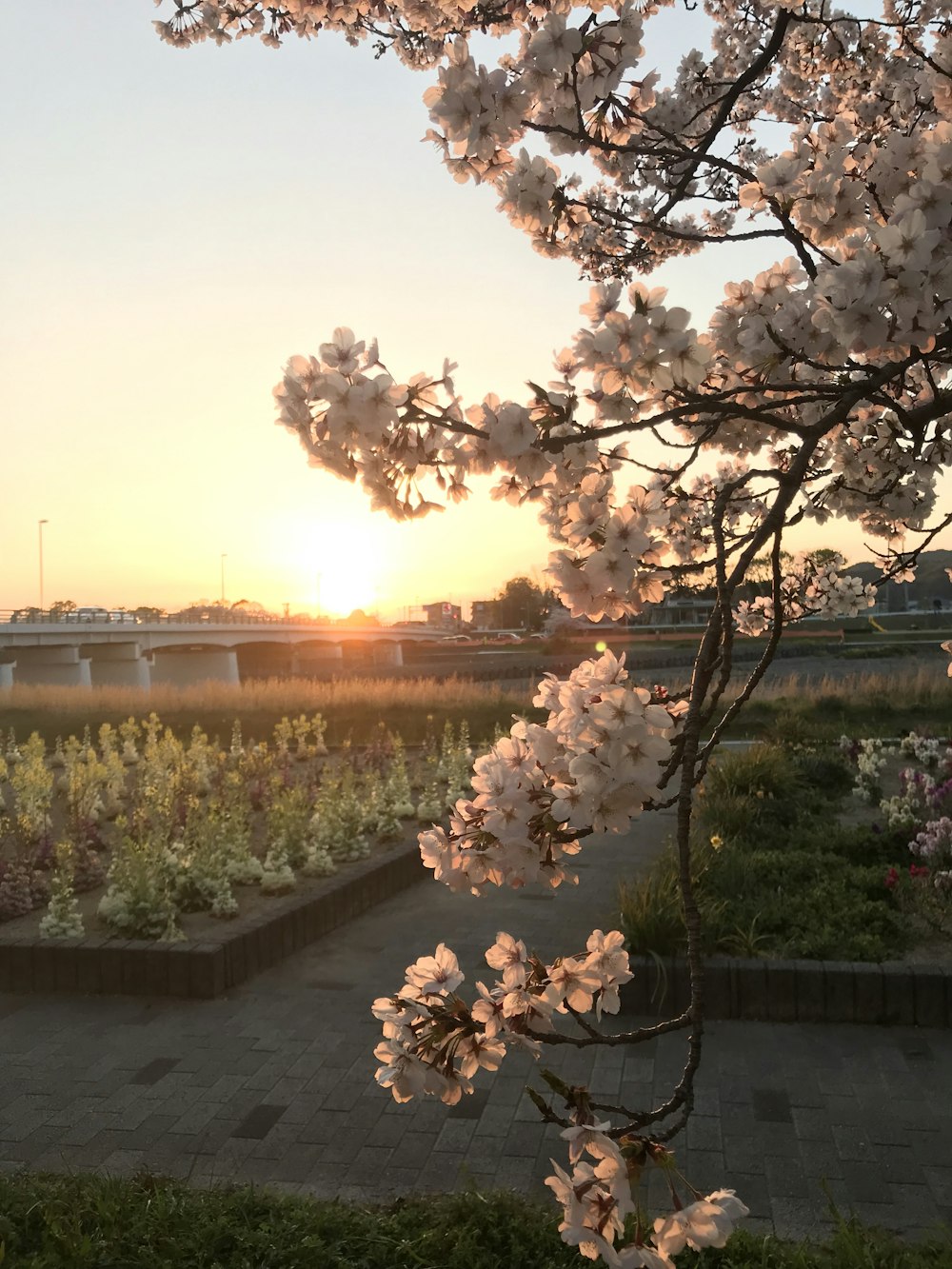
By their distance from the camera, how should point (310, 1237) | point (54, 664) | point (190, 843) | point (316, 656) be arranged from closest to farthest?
point (310, 1237), point (190, 843), point (54, 664), point (316, 656)

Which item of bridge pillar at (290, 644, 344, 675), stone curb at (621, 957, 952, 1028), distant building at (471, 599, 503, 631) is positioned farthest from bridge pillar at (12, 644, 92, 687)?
distant building at (471, 599, 503, 631)

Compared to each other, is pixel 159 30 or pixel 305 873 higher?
pixel 159 30

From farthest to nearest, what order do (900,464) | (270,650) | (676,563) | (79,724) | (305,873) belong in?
(270,650) < (79,724) < (305,873) < (900,464) < (676,563)

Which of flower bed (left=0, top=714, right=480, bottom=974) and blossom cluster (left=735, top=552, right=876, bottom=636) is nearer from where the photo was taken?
blossom cluster (left=735, top=552, right=876, bottom=636)

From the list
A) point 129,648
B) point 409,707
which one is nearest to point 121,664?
point 129,648

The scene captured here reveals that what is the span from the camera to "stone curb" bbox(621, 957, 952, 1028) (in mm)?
5105

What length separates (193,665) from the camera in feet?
178

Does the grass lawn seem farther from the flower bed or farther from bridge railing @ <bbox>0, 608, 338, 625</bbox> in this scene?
bridge railing @ <bbox>0, 608, 338, 625</bbox>

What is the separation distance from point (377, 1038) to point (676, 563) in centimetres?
368

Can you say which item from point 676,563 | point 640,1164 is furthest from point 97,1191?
point 676,563

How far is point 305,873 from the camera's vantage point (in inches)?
306

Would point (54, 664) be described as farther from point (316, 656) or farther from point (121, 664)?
point (316, 656)

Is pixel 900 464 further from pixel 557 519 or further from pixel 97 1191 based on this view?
pixel 97 1191

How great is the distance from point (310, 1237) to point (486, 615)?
136433 millimetres
